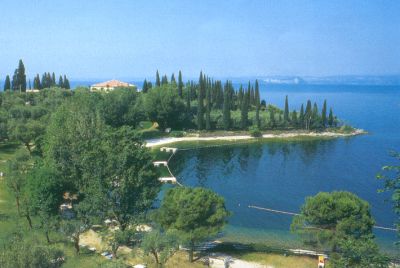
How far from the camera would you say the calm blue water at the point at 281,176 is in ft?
98.6

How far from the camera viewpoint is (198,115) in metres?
67.7

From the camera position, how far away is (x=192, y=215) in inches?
833

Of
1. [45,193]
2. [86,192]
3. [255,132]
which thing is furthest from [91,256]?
[255,132]

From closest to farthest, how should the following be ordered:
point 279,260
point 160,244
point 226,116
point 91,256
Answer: point 160,244 < point 91,256 < point 279,260 < point 226,116

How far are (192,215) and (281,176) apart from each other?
2561 cm

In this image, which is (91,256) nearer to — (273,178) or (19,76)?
(273,178)

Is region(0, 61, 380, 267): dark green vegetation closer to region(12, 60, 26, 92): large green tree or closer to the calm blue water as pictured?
the calm blue water

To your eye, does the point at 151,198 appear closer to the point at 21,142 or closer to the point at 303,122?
the point at 21,142

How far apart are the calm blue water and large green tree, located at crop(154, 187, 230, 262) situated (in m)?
5.85

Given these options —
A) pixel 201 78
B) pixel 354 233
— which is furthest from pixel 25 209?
pixel 201 78

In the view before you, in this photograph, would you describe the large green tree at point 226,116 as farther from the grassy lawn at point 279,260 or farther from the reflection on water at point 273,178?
the grassy lawn at point 279,260

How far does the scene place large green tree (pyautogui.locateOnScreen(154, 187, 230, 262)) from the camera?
21.1 metres

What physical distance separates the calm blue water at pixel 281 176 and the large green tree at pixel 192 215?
5854 millimetres

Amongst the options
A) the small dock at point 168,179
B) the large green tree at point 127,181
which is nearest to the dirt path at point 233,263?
the large green tree at point 127,181
